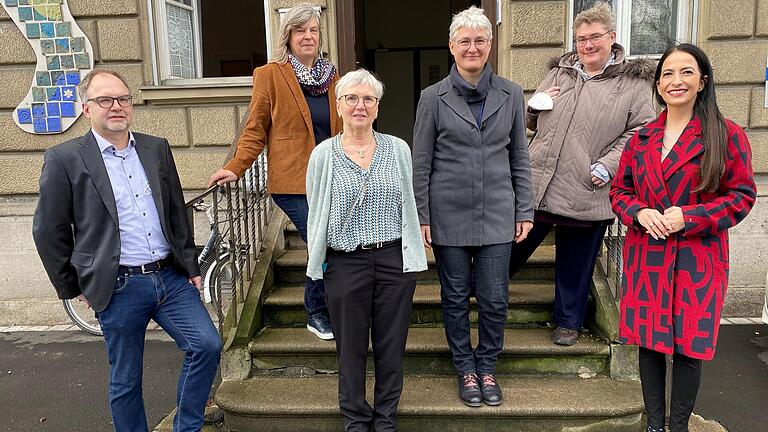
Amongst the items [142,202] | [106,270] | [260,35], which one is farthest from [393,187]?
[260,35]

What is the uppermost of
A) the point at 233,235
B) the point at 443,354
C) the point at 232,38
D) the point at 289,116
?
the point at 232,38

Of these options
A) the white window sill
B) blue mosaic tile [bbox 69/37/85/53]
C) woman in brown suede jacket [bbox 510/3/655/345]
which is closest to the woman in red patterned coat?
woman in brown suede jacket [bbox 510/3/655/345]

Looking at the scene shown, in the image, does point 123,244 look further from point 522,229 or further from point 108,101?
point 522,229

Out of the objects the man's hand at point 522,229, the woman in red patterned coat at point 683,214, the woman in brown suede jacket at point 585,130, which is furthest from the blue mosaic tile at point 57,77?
the woman in red patterned coat at point 683,214

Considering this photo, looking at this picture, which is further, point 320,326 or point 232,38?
point 232,38

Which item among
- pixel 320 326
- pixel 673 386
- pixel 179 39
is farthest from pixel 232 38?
pixel 673 386

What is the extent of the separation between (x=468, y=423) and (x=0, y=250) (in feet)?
15.5

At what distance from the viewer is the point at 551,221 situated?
3.11m

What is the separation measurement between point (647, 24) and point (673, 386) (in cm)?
393

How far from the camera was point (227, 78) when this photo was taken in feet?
17.7

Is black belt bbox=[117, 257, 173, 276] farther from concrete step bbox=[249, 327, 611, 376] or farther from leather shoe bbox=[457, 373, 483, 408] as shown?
leather shoe bbox=[457, 373, 483, 408]

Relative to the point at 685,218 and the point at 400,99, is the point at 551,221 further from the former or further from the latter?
the point at 400,99

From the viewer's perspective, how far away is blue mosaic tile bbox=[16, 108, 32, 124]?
5266mm

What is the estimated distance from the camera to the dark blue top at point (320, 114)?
2.98 meters
